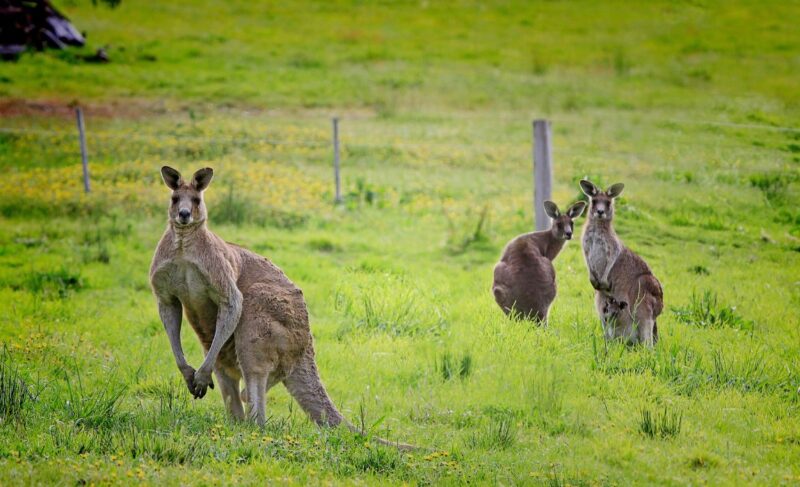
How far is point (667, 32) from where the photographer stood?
38.5 m

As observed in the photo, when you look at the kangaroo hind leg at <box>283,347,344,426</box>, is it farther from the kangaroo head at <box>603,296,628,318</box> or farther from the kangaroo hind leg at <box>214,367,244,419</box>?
the kangaroo head at <box>603,296,628,318</box>

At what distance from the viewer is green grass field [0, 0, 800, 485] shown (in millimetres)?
7426

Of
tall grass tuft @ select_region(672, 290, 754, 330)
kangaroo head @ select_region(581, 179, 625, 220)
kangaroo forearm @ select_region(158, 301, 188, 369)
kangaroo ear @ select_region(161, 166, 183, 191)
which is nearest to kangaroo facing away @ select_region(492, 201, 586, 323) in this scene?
kangaroo head @ select_region(581, 179, 625, 220)

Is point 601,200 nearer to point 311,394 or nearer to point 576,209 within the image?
point 576,209

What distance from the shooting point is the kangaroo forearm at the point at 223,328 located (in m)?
7.58

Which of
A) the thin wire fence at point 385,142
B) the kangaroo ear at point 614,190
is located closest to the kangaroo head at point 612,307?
the kangaroo ear at point 614,190

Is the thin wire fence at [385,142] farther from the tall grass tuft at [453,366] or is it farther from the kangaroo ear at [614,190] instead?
the tall grass tuft at [453,366]

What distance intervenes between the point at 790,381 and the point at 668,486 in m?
2.84

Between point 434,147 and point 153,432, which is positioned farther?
point 434,147

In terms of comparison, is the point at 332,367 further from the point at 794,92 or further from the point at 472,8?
the point at 472,8

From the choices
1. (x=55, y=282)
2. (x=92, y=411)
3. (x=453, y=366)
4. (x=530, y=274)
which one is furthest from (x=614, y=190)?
(x=55, y=282)

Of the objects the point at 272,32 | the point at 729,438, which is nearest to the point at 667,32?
the point at 272,32

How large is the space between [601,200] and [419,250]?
222 inches

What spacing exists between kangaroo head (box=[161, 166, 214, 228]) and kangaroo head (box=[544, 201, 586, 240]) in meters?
4.75
